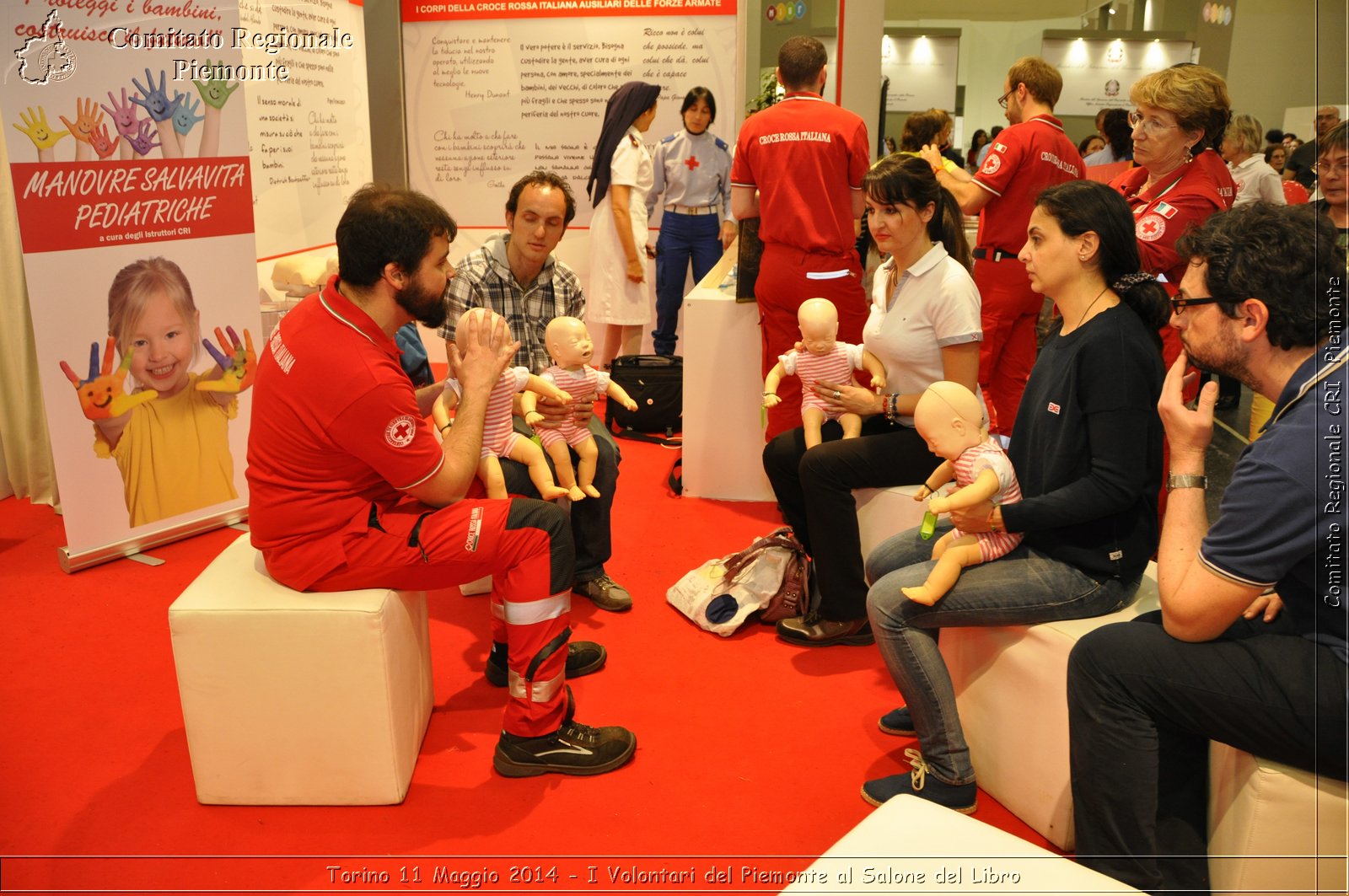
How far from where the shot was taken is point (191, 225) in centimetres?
410

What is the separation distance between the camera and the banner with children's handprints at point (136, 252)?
3.62 m

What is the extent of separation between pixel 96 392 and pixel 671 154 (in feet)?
12.8

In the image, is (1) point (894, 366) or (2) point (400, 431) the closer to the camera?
(2) point (400, 431)

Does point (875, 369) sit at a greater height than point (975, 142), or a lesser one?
lesser

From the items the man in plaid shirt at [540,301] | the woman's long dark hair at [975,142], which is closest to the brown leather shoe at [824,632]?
the man in plaid shirt at [540,301]

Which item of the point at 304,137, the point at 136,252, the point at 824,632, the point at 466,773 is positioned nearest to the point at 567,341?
the point at 824,632

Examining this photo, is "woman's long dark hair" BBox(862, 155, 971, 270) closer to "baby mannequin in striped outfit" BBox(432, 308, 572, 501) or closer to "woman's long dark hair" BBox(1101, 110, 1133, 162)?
"baby mannequin in striped outfit" BBox(432, 308, 572, 501)

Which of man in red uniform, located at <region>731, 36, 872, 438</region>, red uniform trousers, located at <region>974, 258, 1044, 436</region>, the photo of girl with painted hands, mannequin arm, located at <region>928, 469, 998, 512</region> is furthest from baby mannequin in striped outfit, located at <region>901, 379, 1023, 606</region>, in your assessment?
the photo of girl with painted hands

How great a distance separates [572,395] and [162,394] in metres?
1.80

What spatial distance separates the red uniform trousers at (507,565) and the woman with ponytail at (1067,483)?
32.9 inches

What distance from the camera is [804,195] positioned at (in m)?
4.30

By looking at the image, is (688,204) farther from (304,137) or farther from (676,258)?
(304,137)

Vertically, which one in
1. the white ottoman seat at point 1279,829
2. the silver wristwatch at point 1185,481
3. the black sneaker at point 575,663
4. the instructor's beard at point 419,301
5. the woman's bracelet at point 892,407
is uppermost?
the instructor's beard at point 419,301

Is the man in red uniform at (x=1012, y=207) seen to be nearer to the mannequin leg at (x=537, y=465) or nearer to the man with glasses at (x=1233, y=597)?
the mannequin leg at (x=537, y=465)
